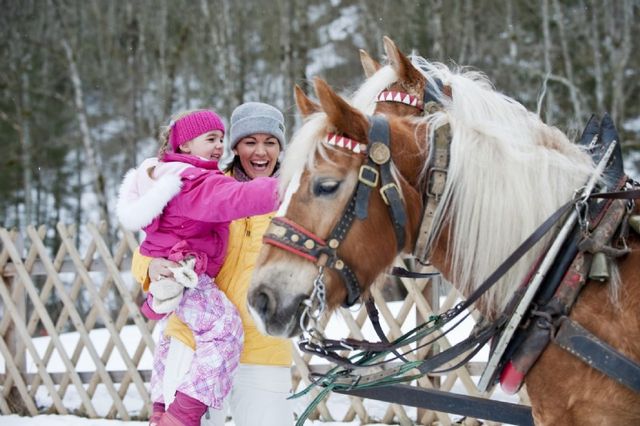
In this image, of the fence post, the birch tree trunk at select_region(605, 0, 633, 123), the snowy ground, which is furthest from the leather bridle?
the birch tree trunk at select_region(605, 0, 633, 123)

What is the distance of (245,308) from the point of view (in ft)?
8.39

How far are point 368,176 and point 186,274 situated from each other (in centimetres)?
87

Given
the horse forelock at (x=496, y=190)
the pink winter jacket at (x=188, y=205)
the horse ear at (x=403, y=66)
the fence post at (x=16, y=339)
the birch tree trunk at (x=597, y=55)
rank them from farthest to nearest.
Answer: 1. the birch tree trunk at (x=597, y=55)
2. the fence post at (x=16, y=339)
3. the pink winter jacket at (x=188, y=205)
4. the horse ear at (x=403, y=66)
5. the horse forelock at (x=496, y=190)

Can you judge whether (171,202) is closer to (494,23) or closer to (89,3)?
(494,23)

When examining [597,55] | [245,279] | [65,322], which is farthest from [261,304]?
[597,55]

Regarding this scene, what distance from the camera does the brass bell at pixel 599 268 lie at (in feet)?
5.43

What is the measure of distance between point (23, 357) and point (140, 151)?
10.2m

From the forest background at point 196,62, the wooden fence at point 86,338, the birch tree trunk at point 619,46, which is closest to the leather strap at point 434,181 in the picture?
the wooden fence at point 86,338

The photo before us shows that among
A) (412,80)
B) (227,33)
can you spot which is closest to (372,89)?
(412,80)

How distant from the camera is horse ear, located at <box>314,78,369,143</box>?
67.9 inches

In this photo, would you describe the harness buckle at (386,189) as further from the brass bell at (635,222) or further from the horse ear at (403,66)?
the brass bell at (635,222)

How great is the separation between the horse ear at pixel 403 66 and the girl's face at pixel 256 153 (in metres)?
0.93

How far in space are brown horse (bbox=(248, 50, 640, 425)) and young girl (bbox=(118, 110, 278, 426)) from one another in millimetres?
403

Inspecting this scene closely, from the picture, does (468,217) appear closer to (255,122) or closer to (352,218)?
(352,218)
